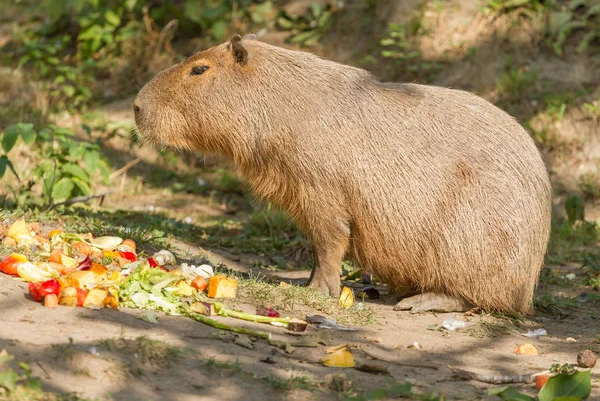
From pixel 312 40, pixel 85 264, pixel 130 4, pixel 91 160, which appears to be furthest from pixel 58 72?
pixel 85 264

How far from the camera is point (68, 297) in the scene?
4.00 meters

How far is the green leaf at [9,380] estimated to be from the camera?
3.02 metres

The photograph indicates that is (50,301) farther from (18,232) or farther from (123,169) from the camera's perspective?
(123,169)

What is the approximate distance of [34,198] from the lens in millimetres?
7191

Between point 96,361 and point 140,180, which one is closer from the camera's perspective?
point 96,361

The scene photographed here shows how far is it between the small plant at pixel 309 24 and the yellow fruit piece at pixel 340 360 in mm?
6711

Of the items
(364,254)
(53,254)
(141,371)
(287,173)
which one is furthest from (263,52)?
(141,371)

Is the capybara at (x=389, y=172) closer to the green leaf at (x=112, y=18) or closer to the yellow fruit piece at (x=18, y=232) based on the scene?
the yellow fruit piece at (x=18, y=232)

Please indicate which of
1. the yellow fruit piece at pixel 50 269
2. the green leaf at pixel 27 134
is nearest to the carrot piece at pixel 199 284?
the yellow fruit piece at pixel 50 269

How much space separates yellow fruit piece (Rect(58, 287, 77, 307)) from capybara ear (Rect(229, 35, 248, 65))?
1.94m

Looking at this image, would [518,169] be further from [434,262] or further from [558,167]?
[558,167]

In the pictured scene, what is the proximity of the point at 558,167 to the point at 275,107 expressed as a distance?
433 centimetres

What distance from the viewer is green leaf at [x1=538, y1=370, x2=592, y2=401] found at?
356cm

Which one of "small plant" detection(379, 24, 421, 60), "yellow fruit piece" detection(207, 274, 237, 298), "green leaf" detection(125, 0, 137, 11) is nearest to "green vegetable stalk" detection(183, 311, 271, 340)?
"yellow fruit piece" detection(207, 274, 237, 298)
